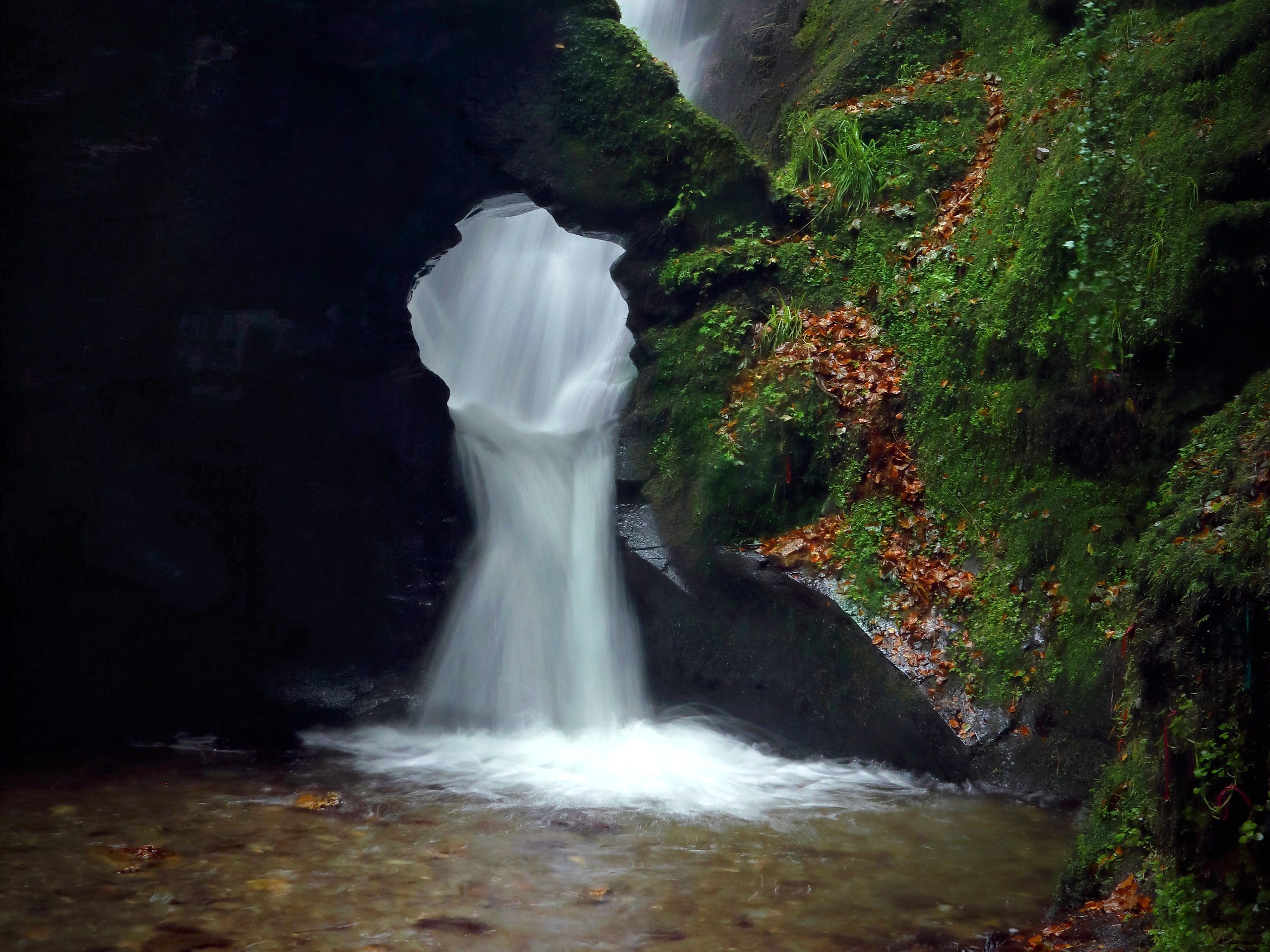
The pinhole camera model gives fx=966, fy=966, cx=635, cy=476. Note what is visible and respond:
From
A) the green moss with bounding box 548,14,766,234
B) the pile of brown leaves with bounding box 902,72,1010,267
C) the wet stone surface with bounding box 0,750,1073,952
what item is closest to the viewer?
the wet stone surface with bounding box 0,750,1073,952

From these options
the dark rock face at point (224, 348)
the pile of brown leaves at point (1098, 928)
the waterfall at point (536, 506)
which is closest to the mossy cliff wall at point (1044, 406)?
the pile of brown leaves at point (1098, 928)

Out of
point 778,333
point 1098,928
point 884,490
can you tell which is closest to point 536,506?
point 778,333

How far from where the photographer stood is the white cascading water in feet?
22.0

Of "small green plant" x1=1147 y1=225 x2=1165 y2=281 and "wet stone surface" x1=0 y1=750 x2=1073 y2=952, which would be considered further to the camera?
"small green plant" x1=1147 y1=225 x2=1165 y2=281

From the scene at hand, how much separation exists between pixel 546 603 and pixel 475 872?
361 centimetres

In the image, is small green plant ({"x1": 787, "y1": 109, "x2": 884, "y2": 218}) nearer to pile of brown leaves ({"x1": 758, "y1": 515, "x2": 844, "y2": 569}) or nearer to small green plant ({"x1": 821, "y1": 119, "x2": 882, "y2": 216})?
small green plant ({"x1": 821, "y1": 119, "x2": 882, "y2": 216})

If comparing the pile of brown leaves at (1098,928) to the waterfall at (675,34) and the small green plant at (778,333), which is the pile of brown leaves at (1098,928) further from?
the waterfall at (675,34)

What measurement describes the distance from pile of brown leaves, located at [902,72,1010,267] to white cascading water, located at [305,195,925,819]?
3.07m

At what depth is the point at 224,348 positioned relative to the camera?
26.5ft

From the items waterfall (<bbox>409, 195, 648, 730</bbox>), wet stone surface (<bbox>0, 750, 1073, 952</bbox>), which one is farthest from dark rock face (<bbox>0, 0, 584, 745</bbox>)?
wet stone surface (<bbox>0, 750, 1073, 952</bbox>)

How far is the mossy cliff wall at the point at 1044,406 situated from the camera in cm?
353

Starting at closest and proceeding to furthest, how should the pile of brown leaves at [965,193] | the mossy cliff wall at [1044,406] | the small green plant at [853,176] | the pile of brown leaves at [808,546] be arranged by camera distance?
the mossy cliff wall at [1044,406], the pile of brown leaves at [808,546], the pile of brown leaves at [965,193], the small green plant at [853,176]

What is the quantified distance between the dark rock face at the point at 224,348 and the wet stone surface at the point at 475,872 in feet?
5.56

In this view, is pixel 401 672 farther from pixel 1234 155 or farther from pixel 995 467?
pixel 1234 155
